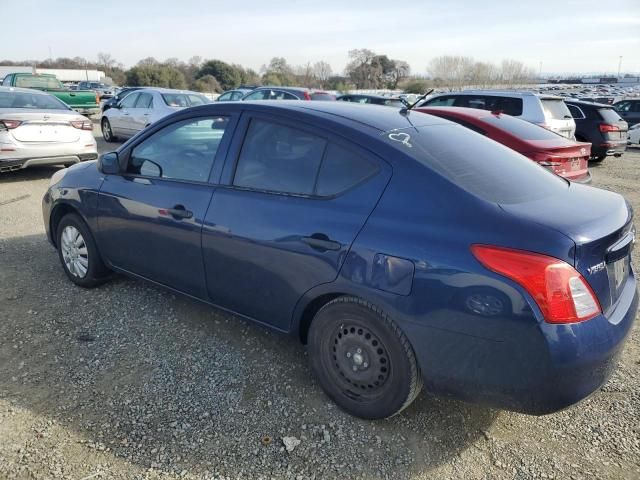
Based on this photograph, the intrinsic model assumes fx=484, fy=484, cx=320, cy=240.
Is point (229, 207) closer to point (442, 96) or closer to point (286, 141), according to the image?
point (286, 141)

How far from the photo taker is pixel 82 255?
405 centimetres

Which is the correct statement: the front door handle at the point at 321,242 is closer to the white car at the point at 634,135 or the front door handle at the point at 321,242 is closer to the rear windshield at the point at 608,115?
the rear windshield at the point at 608,115

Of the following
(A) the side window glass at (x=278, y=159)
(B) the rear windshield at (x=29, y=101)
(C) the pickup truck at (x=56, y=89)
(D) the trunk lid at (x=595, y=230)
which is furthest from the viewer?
(C) the pickup truck at (x=56, y=89)

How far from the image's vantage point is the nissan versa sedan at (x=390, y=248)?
2.06 metres

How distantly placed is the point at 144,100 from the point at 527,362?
1188 cm

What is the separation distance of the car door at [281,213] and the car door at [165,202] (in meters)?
0.15

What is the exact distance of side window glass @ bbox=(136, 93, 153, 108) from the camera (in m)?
11.8

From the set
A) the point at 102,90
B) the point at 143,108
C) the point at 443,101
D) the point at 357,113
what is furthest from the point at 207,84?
the point at 357,113

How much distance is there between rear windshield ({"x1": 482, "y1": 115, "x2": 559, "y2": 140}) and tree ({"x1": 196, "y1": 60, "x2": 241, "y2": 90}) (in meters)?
54.2

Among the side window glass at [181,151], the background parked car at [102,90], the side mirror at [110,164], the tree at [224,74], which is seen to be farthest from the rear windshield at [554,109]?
the tree at [224,74]

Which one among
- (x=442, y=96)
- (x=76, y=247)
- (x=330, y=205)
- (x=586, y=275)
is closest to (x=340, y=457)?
(x=330, y=205)

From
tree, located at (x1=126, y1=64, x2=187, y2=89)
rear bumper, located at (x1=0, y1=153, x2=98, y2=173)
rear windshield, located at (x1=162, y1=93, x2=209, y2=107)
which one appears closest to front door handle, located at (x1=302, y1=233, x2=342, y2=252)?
rear bumper, located at (x1=0, y1=153, x2=98, y2=173)

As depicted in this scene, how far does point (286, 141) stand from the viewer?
2855mm

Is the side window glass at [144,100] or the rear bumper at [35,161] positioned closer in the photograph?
the rear bumper at [35,161]
